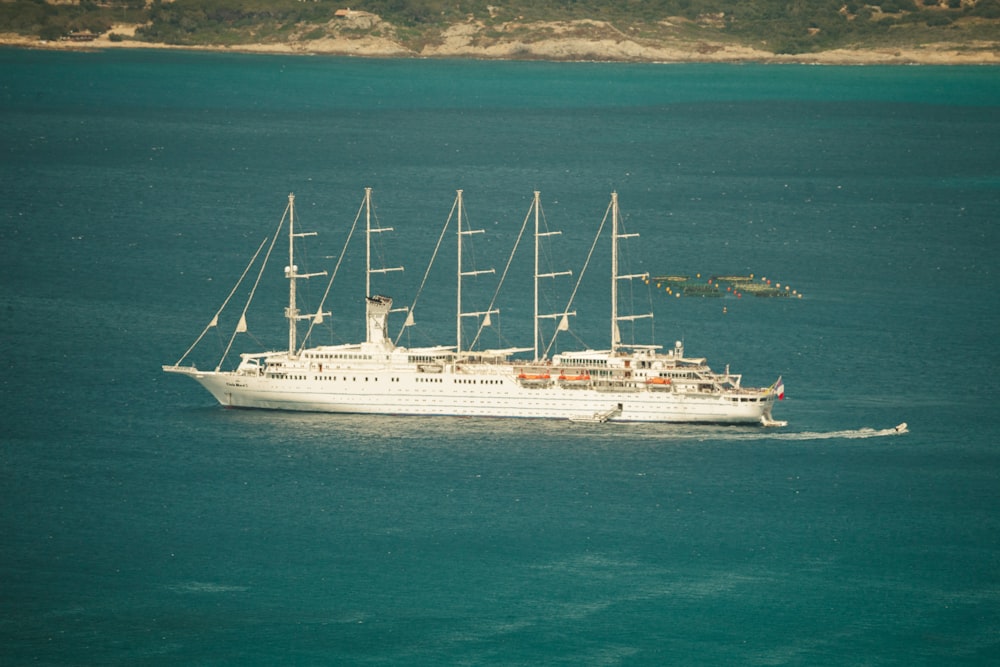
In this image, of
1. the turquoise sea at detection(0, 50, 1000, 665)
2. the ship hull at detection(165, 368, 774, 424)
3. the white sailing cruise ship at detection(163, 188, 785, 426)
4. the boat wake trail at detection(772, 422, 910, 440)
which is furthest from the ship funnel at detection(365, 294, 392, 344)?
the boat wake trail at detection(772, 422, 910, 440)

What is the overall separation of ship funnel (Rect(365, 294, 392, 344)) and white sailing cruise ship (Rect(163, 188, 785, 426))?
2.3 inches

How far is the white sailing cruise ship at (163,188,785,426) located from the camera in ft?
416

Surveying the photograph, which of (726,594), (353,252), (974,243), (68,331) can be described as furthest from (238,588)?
(974,243)

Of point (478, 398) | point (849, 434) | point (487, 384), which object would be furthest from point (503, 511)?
point (849, 434)

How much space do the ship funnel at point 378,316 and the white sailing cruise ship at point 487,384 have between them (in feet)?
0.19

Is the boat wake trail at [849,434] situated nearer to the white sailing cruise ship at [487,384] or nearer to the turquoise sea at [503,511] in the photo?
the turquoise sea at [503,511]

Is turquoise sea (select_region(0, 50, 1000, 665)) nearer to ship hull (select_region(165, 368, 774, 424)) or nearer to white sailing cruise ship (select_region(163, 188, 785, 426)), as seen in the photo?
ship hull (select_region(165, 368, 774, 424))

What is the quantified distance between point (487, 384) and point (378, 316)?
307 inches

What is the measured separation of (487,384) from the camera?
419 feet

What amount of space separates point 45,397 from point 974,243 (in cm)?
9345

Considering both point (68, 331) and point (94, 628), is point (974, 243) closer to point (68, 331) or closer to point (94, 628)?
point (68, 331)

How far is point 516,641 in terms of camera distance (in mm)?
96688

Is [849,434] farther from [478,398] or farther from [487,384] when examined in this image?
[478,398]

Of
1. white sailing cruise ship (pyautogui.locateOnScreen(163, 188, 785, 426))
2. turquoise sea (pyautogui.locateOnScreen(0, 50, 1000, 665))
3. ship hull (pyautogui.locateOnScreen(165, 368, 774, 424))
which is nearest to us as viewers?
turquoise sea (pyautogui.locateOnScreen(0, 50, 1000, 665))
